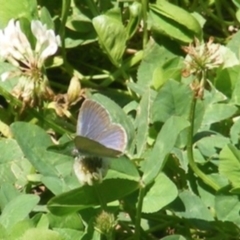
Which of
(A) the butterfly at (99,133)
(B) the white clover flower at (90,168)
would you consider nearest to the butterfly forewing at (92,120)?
(A) the butterfly at (99,133)

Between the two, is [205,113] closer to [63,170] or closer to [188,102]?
[188,102]

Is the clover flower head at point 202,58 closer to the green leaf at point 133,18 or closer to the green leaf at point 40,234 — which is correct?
the green leaf at point 40,234

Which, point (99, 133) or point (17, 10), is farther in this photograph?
point (17, 10)

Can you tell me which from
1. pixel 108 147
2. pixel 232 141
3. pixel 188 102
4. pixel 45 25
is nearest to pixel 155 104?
pixel 188 102

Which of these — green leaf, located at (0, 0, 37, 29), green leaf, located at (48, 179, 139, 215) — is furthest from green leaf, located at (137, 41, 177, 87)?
green leaf, located at (48, 179, 139, 215)

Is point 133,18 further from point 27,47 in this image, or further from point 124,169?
point 124,169

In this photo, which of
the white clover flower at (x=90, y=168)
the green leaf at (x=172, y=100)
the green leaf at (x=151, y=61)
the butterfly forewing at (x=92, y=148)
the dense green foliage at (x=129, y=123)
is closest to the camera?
the butterfly forewing at (x=92, y=148)

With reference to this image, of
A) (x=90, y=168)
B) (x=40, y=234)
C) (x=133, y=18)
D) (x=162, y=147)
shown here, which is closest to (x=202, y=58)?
(x=162, y=147)

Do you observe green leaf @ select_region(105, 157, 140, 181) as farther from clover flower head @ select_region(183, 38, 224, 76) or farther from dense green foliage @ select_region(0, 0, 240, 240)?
clover flower head @ select_region(183, 38, 224, 76)
